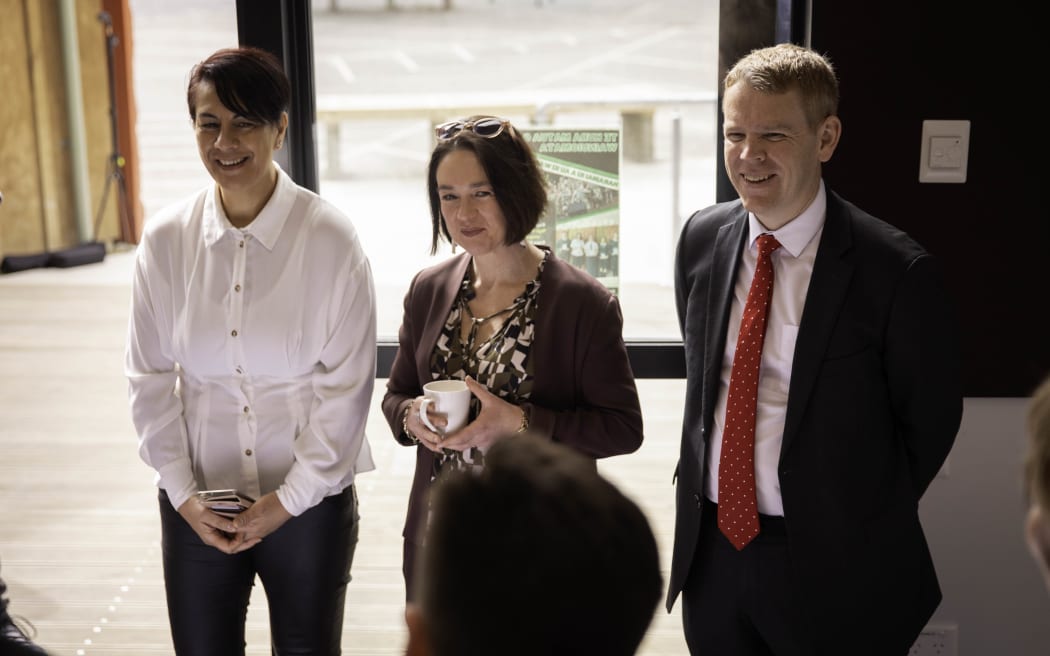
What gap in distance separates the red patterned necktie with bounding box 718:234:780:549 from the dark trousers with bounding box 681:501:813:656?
0.05 m

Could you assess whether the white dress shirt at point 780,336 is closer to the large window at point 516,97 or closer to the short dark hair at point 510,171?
the short dark hair at point 510,171

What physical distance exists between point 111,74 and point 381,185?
348 inches

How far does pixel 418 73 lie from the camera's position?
3.34 metres

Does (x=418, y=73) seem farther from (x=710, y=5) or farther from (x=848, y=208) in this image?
(x=848, y=208)

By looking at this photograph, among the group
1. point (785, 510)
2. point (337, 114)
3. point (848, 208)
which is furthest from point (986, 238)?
point (337, 114)

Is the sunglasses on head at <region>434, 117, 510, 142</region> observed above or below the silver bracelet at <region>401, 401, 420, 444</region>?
above

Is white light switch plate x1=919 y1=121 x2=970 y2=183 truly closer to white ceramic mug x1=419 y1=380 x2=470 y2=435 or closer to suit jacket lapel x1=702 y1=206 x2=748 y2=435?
suit jacket lapel x1=702 y1=206 x2=748 y2=435

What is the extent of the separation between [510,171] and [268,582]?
1049 millimetres

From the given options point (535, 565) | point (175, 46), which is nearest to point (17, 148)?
point (175, 46)

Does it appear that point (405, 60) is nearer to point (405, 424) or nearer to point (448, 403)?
point (405, 424)

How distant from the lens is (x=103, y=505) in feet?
15.4

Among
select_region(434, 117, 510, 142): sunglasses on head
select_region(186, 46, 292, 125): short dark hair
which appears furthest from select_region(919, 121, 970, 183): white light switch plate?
select_region(186, 46, 292, 125): short dark hair

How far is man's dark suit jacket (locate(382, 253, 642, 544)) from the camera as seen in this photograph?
2.12 meters

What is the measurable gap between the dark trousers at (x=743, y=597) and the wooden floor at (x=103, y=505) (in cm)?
19
